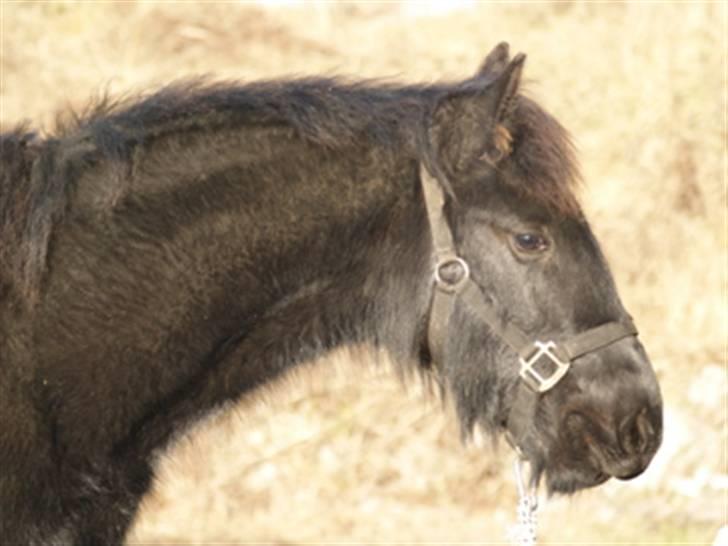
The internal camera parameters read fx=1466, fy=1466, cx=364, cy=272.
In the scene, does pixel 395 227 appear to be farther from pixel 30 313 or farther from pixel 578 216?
pixel 30 313

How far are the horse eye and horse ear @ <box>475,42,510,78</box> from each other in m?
0.61

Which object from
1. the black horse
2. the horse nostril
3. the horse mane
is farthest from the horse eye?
the horse nostril

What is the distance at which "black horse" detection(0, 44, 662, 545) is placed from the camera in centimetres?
438

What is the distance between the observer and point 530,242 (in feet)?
14.7

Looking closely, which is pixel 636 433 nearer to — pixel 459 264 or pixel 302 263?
pixel 459 264

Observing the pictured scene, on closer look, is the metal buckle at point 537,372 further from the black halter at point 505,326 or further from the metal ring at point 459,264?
the metal ring at point 459,264

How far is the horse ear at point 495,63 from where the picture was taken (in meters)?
4.81

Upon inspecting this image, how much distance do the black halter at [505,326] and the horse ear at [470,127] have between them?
101mm

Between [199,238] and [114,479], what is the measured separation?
0.77 meters

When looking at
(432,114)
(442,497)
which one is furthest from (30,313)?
(442,497)

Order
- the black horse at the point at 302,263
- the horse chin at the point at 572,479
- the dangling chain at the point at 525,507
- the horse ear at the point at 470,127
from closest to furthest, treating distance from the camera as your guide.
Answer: the black horse at the point at 302,263 → the horse ear at the point at 470,127 → the horse chin at the point at 572,479 → the dangling chain at the point at 525,507

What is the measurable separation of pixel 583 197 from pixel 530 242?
604 cm

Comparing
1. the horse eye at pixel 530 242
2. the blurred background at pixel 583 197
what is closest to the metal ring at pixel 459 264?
the horse eye at pixel 530 242

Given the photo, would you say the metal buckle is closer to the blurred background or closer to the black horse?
the black horse
